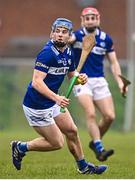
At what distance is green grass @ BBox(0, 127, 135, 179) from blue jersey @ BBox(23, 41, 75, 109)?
91cm

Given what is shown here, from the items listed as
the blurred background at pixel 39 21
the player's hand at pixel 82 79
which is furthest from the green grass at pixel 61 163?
the blurred background at pixel 39 21

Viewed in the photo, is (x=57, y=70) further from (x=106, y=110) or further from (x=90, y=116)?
(x=106, y=110)

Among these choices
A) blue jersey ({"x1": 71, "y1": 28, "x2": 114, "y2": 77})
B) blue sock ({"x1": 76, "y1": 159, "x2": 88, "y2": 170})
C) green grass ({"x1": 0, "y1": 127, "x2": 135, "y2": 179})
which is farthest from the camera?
blue jersey ({"x1": 71, "y1": 28, "x2": 114, "y2": 77})

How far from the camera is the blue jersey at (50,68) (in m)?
11.9

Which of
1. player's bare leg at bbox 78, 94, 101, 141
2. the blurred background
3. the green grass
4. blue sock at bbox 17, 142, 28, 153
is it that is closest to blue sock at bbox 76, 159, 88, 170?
the green grass

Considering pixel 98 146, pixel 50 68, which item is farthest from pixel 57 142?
pixel 98 146

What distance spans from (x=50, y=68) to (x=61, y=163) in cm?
290

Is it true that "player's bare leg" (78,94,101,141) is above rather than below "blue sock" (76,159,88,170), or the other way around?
below

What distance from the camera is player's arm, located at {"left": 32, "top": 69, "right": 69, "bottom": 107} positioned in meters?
11.6

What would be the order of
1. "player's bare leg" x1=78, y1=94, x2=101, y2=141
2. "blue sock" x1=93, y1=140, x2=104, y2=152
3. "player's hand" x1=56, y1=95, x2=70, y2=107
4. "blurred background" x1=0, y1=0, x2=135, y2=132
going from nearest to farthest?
1. "player's hand" x1=56, y1=95, x2=70, y2=107
2. "blue sock" x1=93, y1=140, x2=104, y2=152
3. "player's bare leg" x1=78, y1=94, x2=101, y2=141
4. "blurred background" x1=0, y1=0, x2=135, y2=132

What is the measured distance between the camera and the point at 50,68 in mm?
12008

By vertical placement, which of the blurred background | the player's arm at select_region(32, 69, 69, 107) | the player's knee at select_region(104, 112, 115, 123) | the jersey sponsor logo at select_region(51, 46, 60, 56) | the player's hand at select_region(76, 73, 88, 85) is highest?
the jersey sponsor logo at select_region(51, 46, 60, 56)

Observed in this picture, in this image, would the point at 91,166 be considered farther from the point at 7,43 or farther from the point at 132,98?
the point at 7,43

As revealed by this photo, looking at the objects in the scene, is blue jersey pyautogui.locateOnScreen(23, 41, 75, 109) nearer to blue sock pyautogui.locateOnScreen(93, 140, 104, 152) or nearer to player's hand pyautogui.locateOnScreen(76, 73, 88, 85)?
player's hand pyautogui.locateOnScreen(76, 73, 88, 85)
